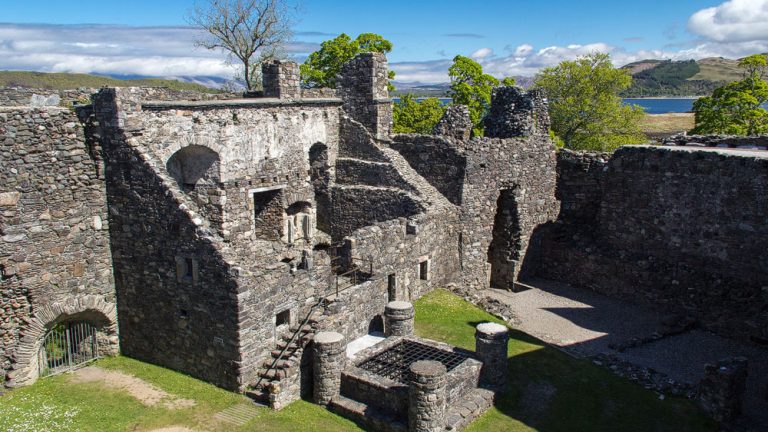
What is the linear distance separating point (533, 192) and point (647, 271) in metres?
4.73

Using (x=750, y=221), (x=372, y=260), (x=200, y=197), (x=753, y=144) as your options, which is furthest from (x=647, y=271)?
(x=200, y=197)

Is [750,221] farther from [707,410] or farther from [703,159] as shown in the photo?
[707,410]

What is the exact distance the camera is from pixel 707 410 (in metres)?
14.0

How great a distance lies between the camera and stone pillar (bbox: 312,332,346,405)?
1392 centimetres

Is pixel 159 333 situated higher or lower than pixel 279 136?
lower

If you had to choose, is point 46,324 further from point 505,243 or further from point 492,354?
point 505,243

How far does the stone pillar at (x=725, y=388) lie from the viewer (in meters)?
13.6

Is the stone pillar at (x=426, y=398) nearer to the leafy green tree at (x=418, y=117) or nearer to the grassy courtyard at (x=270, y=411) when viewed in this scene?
the grassy courtyard at (x=270, y=411)

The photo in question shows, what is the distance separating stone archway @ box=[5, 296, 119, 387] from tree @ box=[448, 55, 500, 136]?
78.7 ft

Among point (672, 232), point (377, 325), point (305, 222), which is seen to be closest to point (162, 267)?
point (377, 325)

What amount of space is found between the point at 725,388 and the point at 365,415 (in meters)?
7.52

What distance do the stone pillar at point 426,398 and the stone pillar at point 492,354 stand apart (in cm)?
204

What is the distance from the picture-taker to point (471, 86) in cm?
3625

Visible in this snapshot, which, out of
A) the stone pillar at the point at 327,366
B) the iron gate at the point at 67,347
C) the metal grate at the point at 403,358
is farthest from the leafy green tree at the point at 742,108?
the iron gate at the point at 67,347
